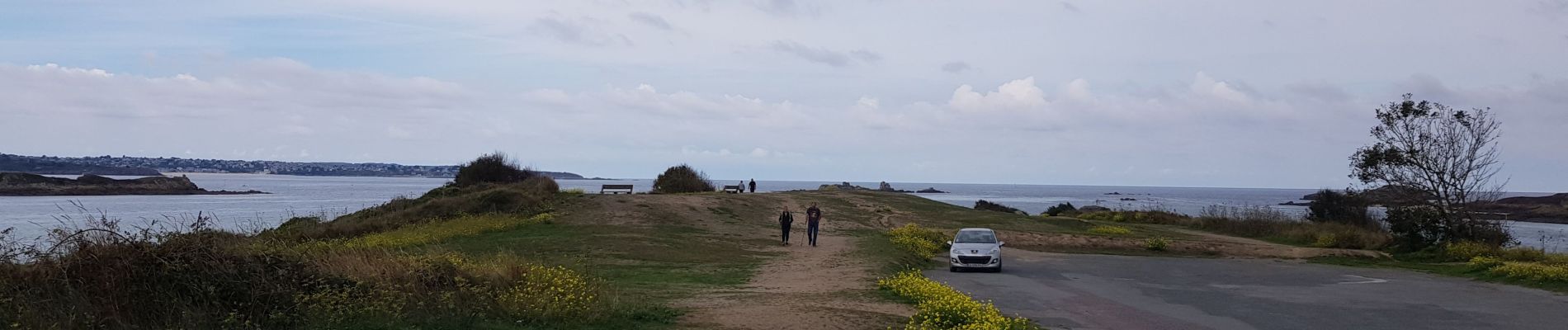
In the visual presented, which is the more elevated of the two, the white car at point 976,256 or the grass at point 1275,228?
the grass at point 1275,228

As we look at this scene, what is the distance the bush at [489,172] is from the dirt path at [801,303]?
36.7 meters

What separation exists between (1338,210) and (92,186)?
116 m

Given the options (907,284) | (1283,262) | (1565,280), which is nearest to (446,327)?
(907,284)

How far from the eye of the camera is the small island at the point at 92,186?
10206cm

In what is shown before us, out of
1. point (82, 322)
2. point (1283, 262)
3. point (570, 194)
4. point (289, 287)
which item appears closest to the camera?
point (82, 322)

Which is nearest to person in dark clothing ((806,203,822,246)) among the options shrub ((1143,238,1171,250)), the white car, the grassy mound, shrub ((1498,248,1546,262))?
the white car

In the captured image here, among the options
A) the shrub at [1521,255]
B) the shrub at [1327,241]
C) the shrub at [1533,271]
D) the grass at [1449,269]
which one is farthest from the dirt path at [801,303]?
the shrub at [1327,241]

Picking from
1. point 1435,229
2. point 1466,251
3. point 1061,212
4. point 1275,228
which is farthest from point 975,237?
point 1061,212

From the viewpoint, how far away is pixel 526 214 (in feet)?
114

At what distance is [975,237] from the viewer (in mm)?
25844

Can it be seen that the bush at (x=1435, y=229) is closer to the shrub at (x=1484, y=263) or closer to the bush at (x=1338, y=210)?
the shrub at (x=1484, y=263)

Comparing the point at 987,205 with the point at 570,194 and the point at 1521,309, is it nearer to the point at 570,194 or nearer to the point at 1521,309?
the point at 570,194

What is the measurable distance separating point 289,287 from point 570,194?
106 ft

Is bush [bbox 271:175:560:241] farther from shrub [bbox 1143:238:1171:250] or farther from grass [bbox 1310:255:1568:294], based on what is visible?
grass [bbox 1310:255:1568:294]
